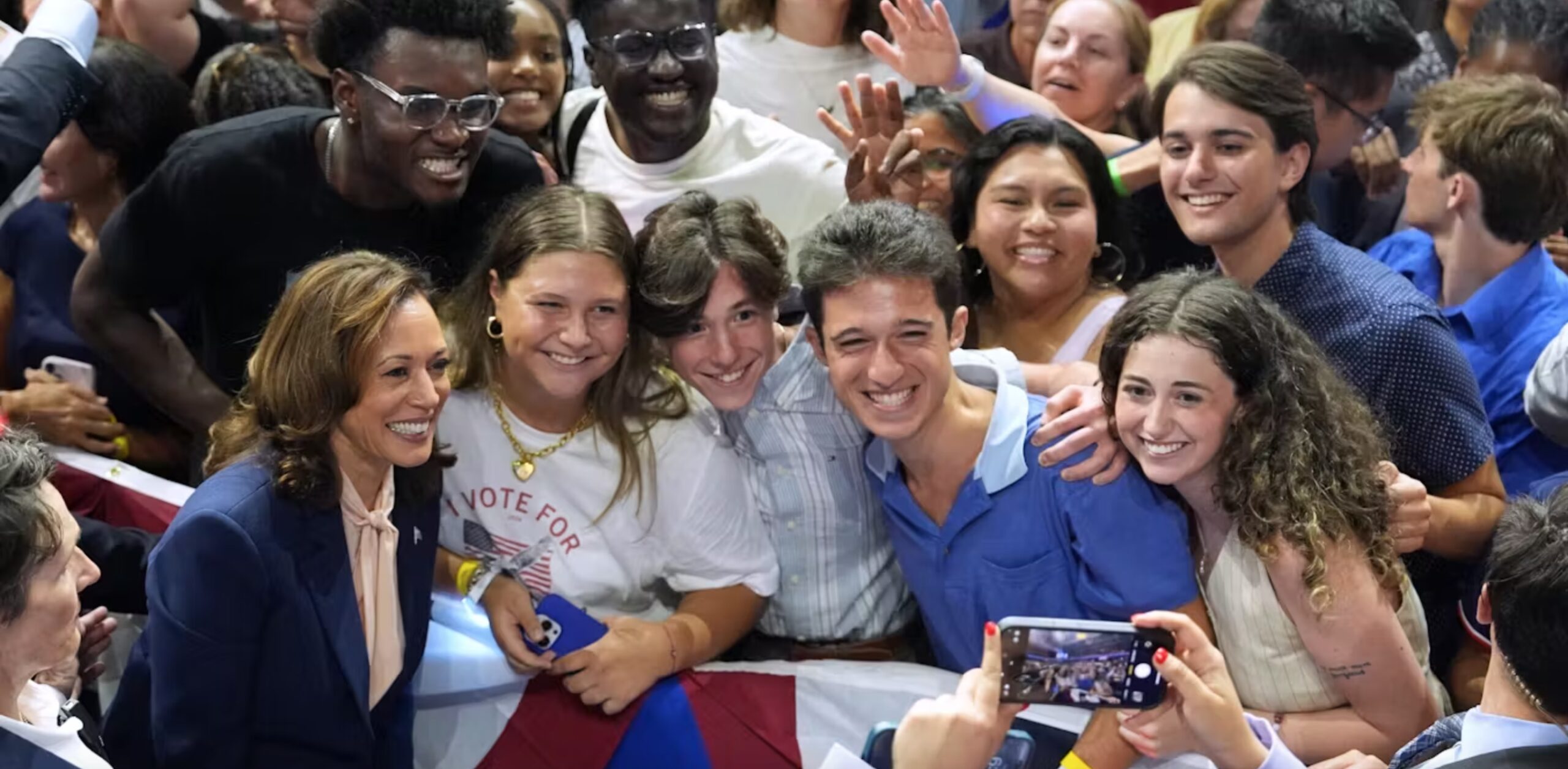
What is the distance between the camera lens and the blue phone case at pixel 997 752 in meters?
2.64

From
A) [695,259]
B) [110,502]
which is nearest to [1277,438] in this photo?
[695,259]

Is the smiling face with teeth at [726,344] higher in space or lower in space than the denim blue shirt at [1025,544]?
higher

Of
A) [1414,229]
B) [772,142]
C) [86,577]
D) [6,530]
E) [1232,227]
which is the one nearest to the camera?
[6,530]

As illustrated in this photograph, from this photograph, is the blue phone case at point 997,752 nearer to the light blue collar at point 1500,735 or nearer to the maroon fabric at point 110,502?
the light blue collar at point 1500,735

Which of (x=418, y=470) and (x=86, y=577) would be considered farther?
(x=418, y=470)

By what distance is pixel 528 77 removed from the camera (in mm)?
4133

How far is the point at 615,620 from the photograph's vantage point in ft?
10.4

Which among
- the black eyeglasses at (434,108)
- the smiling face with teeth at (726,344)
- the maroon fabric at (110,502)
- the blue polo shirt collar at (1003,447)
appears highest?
the black eyeglasses at (434,108)

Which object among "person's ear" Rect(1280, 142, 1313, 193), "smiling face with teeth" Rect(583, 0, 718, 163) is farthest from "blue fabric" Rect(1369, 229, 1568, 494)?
"smiling face with teeth" Rect(583, 0, 718, 163)

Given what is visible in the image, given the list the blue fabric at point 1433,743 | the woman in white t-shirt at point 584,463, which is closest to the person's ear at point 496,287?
the woman in white t-shirt at point 584,463

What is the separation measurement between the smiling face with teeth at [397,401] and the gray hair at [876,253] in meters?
0.68

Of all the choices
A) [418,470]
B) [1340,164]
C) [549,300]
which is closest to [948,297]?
[549,300]

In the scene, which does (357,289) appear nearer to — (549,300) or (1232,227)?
(549,300)

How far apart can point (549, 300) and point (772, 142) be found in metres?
0.99
